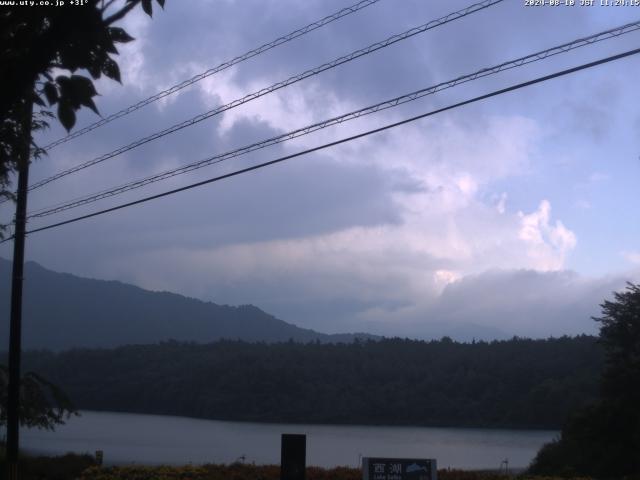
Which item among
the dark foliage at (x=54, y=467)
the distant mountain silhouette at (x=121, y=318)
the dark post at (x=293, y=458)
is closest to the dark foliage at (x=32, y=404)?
the dark foliage at (x=54, y=467)

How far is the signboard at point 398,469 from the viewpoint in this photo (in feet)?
46.1

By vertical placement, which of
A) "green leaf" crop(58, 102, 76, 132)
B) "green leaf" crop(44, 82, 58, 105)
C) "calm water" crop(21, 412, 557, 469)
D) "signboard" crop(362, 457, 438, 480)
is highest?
"green leaf" crop(44, 82, 58, 105)

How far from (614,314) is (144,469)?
2071 centimetres

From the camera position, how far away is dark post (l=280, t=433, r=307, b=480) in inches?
581

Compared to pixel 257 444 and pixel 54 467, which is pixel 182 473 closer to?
pixel 54 467

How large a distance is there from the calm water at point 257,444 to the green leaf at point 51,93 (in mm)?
25554

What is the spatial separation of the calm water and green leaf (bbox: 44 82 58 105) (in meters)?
25.6

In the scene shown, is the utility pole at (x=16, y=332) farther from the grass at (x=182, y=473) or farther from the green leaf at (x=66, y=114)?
the green leaf at (x=66, y=114)

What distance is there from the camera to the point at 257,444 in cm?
4216

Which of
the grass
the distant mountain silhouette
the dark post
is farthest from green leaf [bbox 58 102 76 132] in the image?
the distant mountain silhouette

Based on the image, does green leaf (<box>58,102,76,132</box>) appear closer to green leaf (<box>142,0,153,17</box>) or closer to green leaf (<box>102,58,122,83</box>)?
green leaf (<box>102,58,122,83</box>)

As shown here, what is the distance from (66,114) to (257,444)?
38708mm

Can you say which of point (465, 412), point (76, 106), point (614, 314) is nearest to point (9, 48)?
point (76, 106)

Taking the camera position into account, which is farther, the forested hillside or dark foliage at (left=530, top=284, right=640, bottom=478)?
the forested hillside
